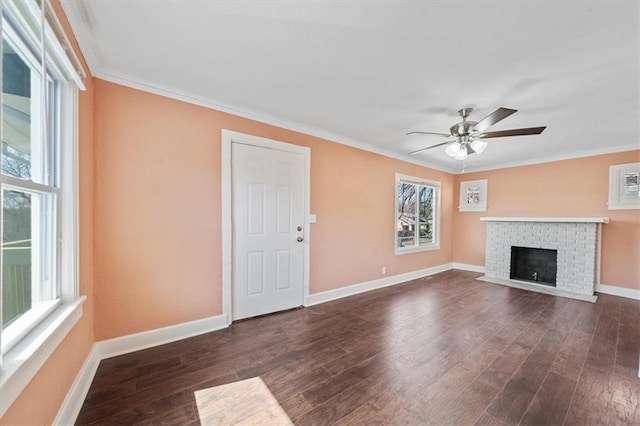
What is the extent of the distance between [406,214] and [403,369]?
3.51 m

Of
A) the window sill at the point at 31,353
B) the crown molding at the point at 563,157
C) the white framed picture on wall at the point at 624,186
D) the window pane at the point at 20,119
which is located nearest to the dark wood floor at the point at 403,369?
the window sill at the point at 31,353

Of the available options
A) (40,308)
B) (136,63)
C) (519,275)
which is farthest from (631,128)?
(40,308)

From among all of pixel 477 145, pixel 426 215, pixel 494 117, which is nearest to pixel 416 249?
pixel 426 215

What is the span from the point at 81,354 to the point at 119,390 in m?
0.36

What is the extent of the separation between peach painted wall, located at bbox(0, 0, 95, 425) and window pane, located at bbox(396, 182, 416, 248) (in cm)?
435

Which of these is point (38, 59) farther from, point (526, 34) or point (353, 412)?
point (526, 34)

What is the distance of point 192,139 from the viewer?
8.53 feet

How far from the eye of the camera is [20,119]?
1.28 meters

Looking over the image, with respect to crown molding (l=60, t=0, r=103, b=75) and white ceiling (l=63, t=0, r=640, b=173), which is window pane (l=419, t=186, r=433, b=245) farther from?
crown molding (l=60, t=0, r=103, b=75)

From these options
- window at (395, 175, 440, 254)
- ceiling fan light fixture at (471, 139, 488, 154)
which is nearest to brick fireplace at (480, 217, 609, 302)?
window at (395, 175, 440, 254)

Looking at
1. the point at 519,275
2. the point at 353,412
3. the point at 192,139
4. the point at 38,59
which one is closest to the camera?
the point at 38,59

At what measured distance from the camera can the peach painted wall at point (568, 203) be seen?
13.3 feet

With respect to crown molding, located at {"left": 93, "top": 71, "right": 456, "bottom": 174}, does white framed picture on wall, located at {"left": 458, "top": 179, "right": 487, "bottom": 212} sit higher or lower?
lower

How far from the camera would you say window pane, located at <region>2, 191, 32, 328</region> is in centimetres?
113
